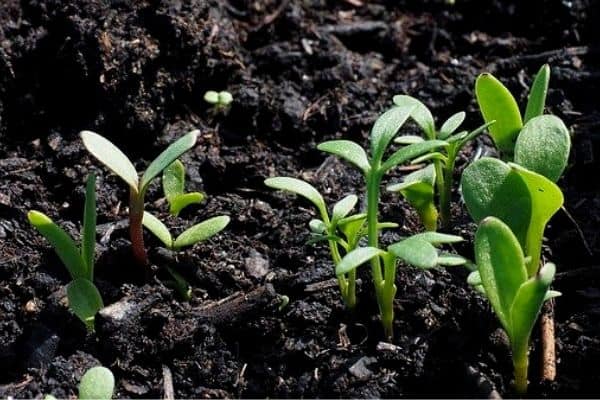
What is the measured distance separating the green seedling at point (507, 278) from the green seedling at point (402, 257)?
0.05 m

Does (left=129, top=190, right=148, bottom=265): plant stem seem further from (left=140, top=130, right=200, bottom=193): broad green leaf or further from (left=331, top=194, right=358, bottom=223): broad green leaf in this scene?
(left=331, top=194, right=358, bottom=223): broad green leaf

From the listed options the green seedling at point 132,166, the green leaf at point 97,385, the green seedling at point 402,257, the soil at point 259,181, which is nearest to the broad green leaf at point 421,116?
the soil at point 259,181

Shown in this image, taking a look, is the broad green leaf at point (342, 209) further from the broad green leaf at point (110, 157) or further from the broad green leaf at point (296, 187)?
the broad green leaf at point (110, 157)

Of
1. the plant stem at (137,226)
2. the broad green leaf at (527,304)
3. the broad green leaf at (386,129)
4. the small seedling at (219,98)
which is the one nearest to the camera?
the broad green leaf at (527,304)

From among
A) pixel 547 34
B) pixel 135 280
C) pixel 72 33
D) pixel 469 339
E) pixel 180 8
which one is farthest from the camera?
pixel 547 34

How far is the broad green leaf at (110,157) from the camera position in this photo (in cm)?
163

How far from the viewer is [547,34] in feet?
8.43

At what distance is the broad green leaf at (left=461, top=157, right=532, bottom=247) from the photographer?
1545mm

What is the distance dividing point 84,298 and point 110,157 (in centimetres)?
28

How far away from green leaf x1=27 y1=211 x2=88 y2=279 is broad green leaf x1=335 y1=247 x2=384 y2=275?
570mm

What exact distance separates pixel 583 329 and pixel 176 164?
936mm

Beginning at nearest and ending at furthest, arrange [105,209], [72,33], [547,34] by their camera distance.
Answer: [105,209], [72,33], [547,34]

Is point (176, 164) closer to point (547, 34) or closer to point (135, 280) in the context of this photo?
point (135, 280)

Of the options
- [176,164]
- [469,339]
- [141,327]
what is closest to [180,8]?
[176,164]
